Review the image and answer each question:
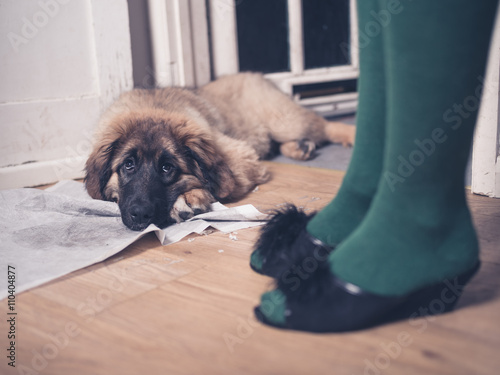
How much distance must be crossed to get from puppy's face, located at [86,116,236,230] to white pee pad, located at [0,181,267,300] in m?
0.10

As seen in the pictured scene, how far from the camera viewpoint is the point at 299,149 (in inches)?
112

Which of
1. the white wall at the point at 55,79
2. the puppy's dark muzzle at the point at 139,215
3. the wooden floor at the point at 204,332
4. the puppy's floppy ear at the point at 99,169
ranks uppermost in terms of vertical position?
the white wall at the point at 55,79

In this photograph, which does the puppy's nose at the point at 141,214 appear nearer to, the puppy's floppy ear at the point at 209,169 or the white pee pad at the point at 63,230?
the white pee pad at the point at 63,230

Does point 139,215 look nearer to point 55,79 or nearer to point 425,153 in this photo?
point 425,153

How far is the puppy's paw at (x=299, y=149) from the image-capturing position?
9.26ft

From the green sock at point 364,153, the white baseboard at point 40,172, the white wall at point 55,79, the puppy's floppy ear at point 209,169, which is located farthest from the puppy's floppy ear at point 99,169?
the green sock at point 364,153

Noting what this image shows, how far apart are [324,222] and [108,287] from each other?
22.1 inches

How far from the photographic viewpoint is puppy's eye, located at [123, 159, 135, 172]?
1.88 meters

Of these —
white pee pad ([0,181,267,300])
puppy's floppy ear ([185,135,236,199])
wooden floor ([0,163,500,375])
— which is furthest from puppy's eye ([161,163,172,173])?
wooden floor ([0,163,500,375])

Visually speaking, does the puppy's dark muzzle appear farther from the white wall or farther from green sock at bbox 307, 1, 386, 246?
the white wall

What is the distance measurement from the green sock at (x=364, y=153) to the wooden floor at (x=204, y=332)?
0.22m

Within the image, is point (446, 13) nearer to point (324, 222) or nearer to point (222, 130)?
point (324, 222)

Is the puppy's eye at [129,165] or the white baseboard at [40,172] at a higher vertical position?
the puppy's eye at [129,165]

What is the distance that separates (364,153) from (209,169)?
1.04m
